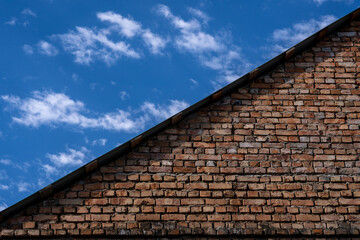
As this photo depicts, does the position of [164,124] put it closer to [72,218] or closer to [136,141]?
[136,141]

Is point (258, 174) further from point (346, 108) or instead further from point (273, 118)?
point (346, 108)

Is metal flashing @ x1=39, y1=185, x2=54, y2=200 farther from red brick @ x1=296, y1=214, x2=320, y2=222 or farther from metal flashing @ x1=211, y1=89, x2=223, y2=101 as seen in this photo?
red brick @ x1=296, y1=214, x2=320, y2=222

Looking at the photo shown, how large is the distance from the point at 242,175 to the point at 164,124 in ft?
3.58

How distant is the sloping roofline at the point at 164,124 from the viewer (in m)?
4.83

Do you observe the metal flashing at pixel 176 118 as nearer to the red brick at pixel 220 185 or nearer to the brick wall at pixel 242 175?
the brick wall at pixel 242 175

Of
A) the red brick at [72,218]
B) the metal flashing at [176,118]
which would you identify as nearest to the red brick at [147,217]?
the red brick at [72,218]

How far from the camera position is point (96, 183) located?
505cm

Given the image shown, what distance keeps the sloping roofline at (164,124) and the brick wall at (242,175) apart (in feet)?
0.26

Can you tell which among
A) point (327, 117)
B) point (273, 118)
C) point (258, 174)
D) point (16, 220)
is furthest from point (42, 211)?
point (327, 117)

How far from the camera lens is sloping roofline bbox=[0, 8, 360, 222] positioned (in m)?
4.83

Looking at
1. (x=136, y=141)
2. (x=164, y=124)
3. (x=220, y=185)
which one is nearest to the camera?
(x=220, y=185)

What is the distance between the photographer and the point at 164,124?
5375mm

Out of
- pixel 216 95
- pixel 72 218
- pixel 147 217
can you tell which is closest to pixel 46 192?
pixel 72 218

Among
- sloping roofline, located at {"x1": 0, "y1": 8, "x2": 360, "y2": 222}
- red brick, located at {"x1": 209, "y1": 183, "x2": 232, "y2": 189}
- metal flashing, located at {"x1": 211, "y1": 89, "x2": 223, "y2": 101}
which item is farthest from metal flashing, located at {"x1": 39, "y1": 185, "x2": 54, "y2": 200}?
metal flashing, located at {"x1": 211, "y1": 89, "x2": 223, "y2": 101}
